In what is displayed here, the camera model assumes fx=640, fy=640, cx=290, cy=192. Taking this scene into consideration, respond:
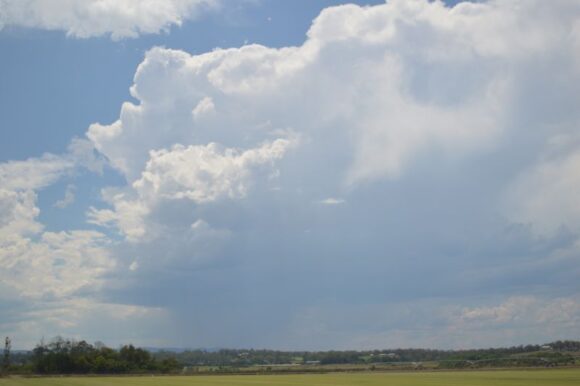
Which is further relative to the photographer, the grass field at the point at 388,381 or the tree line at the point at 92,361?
the tree line at the point at 92,361

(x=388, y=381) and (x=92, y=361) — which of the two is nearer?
(x=388, y=381)

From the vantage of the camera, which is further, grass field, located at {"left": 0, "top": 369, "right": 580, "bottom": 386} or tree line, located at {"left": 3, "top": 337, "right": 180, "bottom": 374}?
tree line, located at {"left": 3, "top": 337, "right": 180, "bottom": 374}

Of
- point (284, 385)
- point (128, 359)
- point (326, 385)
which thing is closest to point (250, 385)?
point (284, 385)

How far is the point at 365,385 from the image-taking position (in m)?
93.1

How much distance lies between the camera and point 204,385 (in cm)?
10331

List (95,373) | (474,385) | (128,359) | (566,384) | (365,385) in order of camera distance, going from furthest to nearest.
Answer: (128,359) → (95,373) → (365,385) → (474,385) → (566,384)

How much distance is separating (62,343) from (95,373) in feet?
105

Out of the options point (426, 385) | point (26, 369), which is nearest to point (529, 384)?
point (426, 385)

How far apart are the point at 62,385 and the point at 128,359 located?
3634 inches

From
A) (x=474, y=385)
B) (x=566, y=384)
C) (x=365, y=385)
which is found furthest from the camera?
(x=365, y=385)

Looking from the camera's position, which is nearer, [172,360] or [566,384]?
[566,384]

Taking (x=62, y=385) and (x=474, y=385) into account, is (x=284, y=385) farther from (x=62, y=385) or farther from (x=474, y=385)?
(x=62, y=385)

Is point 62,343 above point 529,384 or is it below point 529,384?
above

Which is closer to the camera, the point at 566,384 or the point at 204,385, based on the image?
the point at 566,384
